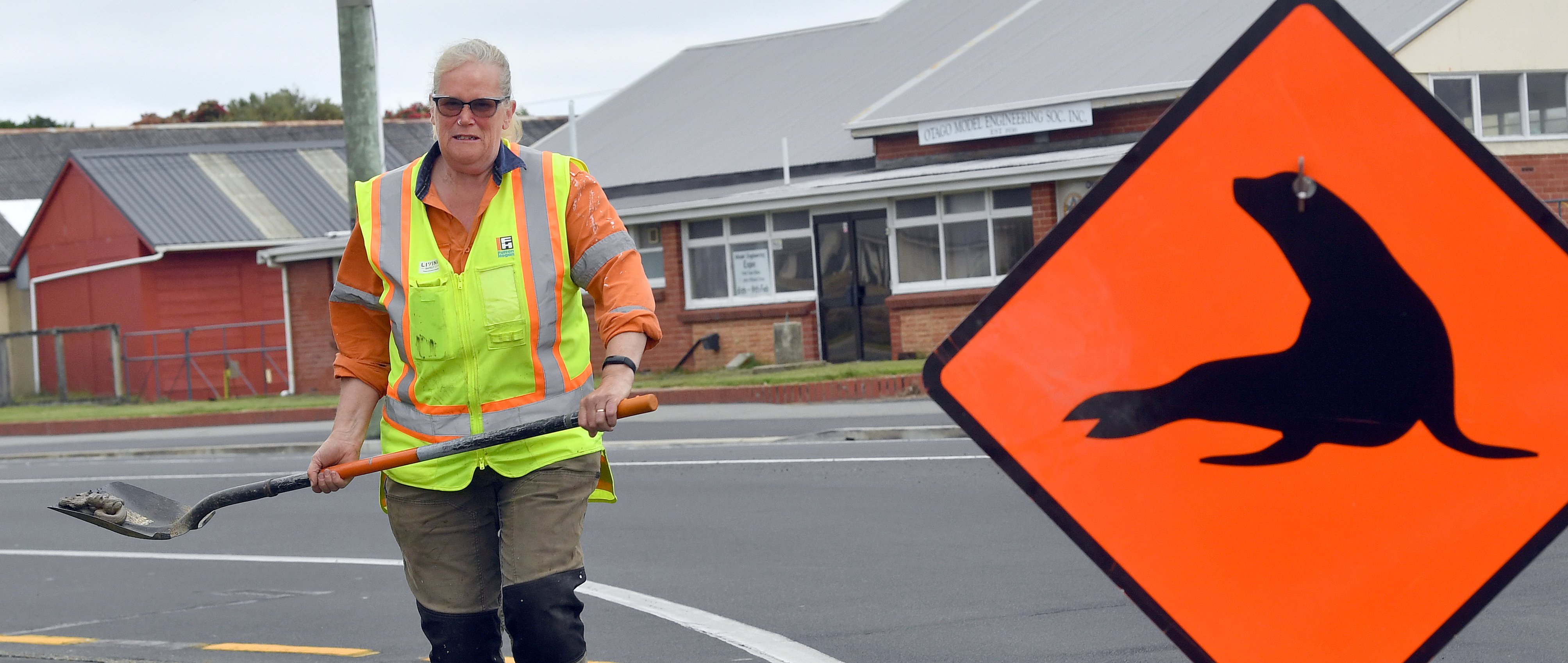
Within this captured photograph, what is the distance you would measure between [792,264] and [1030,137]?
160 inches

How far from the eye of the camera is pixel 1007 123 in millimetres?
25562

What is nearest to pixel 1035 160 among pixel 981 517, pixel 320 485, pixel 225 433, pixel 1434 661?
pixel 225 433

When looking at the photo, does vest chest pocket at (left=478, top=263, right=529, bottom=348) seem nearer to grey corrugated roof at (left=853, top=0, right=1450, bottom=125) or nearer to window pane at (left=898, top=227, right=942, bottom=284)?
window pane at (left=898, top=227, right=942, bottom=284)

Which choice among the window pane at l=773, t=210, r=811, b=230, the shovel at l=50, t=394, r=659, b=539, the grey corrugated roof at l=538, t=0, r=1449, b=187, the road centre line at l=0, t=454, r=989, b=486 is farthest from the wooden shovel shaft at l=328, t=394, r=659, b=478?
the window pane at l=773, t=210, r=811, b=230

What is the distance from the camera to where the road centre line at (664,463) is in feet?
40.1

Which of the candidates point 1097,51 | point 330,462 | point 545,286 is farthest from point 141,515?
point 1097,51

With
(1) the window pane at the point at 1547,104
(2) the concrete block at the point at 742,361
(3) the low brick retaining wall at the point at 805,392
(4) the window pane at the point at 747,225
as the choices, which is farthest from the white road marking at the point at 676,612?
(1) the window pane at the point at 1547,104

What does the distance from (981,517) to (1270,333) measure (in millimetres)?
6553

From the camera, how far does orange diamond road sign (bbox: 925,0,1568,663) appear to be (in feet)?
8.74

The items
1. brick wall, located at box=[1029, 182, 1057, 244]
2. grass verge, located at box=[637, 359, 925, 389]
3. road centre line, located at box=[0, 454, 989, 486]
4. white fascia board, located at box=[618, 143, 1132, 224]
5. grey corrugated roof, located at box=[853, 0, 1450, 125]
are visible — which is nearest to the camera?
road centre line, located at box=[0, 454, 989, 486]

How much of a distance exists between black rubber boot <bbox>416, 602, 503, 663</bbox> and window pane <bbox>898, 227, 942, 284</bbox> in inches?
813

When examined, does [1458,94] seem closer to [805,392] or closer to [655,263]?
[805,392]

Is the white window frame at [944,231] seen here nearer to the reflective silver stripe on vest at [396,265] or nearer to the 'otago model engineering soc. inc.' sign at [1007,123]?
the 'otago model engineering soc. inc.' sign at [1007,123]

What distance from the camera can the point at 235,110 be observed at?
7500cm
